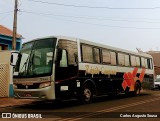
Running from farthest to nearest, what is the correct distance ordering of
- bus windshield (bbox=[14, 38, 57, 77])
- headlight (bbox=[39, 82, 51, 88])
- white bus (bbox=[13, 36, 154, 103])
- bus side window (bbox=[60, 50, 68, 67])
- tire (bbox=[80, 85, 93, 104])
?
tire (bbox=[80, 85, 93, 104]), bus side window (bbox=[60, 50, 68, 67]), bus windshield (bbox=[14, 38, 57, 77]), white bus (bbox=[13, 36, 154, 103]), headlight (bbox=[39, 82, 51, 88])

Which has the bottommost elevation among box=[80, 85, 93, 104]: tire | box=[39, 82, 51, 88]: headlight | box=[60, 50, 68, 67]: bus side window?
box=[80, 85, 93, 104]: tire

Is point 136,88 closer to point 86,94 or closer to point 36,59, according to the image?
point 86,94

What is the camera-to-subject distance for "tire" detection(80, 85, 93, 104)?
1605cm

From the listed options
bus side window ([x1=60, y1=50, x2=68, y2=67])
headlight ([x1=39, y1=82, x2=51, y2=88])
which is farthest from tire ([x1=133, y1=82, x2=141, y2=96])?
headlight ([x1=39, y1=82, x2=51, y2=88])

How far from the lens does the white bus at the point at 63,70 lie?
1421cm

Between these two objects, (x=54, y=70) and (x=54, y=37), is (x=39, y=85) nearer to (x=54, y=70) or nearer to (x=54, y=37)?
(x=54, y=70)

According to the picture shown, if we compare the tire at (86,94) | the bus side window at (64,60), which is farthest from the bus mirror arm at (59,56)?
the tire at (86,94)

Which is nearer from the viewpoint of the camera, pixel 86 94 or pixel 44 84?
pixel 44 84

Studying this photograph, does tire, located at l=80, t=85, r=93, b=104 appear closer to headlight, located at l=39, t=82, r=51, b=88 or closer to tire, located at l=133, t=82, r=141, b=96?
headlight, located at l=39, t=82, r=51, b=88

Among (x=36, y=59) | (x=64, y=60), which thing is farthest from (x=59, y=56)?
(x=36, y=59)

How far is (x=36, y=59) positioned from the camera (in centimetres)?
1468

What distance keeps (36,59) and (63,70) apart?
1.28 metres

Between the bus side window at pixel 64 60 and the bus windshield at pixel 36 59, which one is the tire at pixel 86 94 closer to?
the bus side window at pixel 64 60

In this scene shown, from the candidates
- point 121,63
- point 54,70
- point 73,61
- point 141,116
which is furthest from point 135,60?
point 141,116
